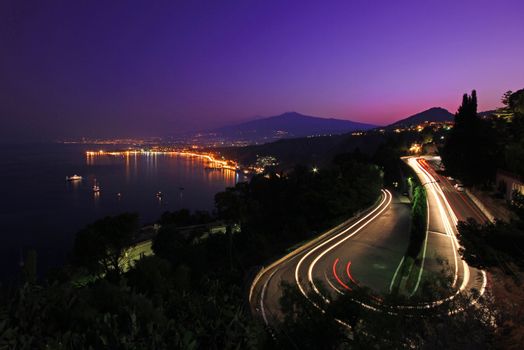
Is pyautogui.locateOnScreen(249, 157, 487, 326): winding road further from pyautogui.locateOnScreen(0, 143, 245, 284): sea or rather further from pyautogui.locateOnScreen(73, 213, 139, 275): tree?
pyautogui.locateOnScreen(0, 143, 245, 284): sea

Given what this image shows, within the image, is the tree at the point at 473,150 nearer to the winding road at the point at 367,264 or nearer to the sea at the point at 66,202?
the winding road at the point at 367,264

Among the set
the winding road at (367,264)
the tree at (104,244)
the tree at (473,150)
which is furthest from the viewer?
the tree at (473,150)

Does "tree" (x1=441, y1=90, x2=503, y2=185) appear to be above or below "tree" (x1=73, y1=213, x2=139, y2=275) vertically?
above

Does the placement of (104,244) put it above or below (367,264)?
below

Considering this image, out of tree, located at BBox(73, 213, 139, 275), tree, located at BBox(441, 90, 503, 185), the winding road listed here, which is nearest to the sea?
tree, located at BBox(73, 213, 139, 275)

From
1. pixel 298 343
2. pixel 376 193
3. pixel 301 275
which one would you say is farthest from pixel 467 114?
pixel 298 343

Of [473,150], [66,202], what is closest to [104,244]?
[473,150]

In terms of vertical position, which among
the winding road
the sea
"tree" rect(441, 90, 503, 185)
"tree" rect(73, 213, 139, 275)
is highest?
"tree" rect(441, 90, 503, 185)

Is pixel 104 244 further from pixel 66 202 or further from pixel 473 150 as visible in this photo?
pixel 66 202

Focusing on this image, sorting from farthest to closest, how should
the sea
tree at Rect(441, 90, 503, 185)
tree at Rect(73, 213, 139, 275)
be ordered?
the sea, tree at Rect(441, 90, 503, 185), tree at Rect(73, 213, 139, 275)

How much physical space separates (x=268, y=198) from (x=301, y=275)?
1763 cm

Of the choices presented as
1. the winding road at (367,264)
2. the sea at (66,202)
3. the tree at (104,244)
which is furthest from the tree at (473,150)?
the sea at (66,202)

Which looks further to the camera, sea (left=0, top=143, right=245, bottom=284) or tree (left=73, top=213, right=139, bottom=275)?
sea (left=0, top=143, right=245, bottom=284)

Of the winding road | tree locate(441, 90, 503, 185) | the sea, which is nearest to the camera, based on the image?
the winding road
